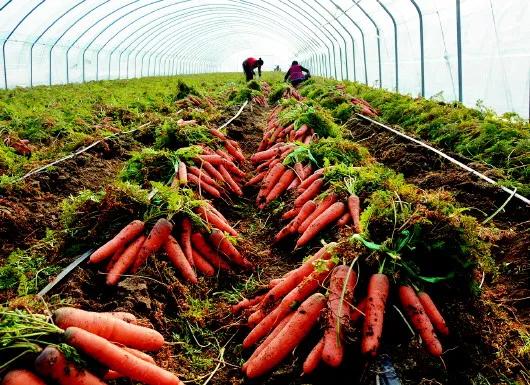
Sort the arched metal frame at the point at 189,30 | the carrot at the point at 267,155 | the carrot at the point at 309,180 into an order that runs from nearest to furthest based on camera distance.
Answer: the carrot at the point at 309,180, the carrot at the point at 267,155, the arched metal frame at the point at 189,30

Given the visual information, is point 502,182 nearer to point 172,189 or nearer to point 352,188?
point 352,188

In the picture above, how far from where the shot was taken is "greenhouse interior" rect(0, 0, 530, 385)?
9.01 feet

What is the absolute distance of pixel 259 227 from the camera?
5.39 metres

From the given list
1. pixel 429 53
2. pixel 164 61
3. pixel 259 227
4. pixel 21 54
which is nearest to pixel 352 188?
pixel 259 227

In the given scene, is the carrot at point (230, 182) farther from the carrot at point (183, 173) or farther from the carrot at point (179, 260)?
the carrot at point (179, 260)

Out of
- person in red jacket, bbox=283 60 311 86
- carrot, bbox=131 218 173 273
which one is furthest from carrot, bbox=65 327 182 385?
person in red jacket, bbox=283 60 311 86

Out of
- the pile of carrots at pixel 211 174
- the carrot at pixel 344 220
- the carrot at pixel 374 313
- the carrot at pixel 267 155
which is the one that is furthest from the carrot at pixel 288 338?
the carrot at pixel 267 155

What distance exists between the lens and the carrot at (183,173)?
202 inches

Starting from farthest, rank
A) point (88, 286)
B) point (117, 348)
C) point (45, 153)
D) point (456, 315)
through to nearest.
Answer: point (45, 153)
point (88, 286)
point (456, 315)
point (117, 348)

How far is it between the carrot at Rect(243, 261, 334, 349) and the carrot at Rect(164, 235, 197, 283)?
97cm

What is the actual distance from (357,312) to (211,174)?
11.2 ft

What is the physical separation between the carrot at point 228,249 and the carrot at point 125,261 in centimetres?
64

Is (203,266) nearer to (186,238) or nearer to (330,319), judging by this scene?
(186,238)

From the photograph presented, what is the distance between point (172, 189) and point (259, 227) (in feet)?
4.10
